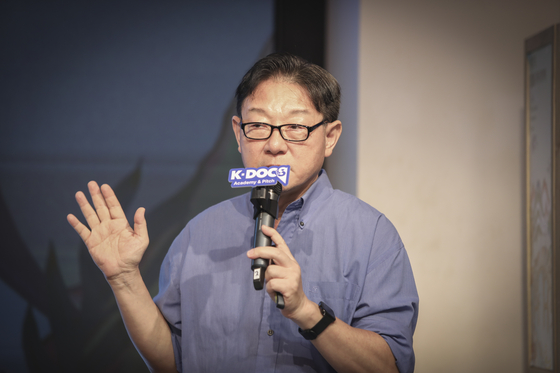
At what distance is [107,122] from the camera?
2627mm

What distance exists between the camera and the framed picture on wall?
1.86 metres

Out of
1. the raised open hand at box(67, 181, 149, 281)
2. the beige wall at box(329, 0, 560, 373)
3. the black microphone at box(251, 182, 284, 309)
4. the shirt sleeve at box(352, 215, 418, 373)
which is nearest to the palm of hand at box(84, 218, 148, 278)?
the raised open hand at box(67, 181, 149, 281)

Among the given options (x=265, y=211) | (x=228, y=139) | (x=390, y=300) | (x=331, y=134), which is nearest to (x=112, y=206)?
(x=265, y=211)

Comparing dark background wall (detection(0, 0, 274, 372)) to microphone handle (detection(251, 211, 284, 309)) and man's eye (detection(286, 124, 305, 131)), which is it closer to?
man's eye (detection(286, 124, 305, 131))

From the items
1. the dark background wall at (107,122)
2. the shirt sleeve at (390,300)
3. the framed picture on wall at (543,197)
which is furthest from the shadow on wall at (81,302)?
the framed picture on wall at (543,197)

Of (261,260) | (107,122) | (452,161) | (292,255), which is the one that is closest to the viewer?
(261,260)

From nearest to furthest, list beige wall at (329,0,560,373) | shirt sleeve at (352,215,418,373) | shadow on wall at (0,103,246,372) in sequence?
1. shirt sleeve at (352,215,418,373)
2. beige wall at (329,0,560,373)
3. shadow on wall at (0,103,246,372)

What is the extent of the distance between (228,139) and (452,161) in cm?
135

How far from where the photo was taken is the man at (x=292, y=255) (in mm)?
1172

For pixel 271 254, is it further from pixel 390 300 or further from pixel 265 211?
pixel 390 300

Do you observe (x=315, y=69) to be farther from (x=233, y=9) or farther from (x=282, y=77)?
(x=233, y=9)

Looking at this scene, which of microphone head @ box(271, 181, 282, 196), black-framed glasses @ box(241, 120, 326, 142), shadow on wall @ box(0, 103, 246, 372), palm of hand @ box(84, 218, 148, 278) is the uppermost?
black-framed glasses @ box(241, 120, 326, 142)

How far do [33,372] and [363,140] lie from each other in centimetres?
233

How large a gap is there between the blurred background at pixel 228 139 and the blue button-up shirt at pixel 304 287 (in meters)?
0.99
